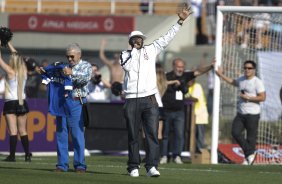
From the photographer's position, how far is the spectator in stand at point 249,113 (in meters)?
21.0

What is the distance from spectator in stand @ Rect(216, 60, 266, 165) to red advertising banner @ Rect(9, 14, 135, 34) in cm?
1434

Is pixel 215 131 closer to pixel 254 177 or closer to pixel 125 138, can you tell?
pixel 125 138

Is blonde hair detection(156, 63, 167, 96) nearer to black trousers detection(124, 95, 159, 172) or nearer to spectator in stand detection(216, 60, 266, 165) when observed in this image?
spectator in stand detection(216, 60, 266, 165)

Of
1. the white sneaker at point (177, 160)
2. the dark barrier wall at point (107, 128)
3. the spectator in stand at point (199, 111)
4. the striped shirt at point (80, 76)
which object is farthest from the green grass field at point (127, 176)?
the spectator in stand at point (199, 111)

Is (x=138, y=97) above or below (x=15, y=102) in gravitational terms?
above

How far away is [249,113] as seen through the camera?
2109 cm

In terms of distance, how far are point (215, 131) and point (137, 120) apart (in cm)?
587

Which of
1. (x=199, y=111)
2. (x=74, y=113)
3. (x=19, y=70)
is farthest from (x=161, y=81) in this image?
(x=74, y=113)

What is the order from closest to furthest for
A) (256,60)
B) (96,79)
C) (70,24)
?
1. (256,60)
2. (96,79)
3. (70,24)

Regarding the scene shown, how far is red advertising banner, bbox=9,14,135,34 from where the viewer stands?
116ft

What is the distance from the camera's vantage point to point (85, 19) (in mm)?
36219

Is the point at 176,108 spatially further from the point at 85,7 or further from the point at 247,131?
the point at 85,7

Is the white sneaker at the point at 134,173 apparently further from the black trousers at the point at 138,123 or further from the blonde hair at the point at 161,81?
the blonde hair at the point at 161,81

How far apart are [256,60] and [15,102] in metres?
6.47
